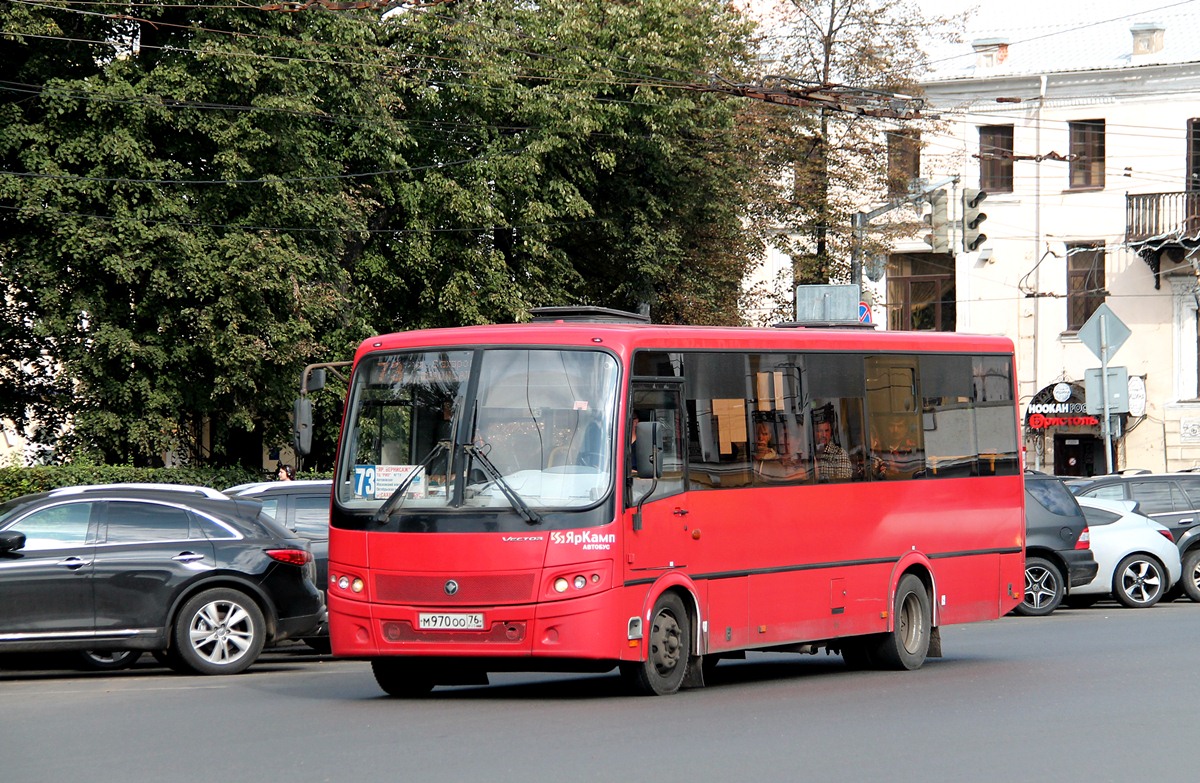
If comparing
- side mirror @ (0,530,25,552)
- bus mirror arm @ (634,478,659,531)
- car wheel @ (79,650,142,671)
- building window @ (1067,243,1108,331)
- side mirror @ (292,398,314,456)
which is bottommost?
car wheel @ (79,650,142,671)

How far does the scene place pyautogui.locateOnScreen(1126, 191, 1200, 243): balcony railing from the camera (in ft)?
153

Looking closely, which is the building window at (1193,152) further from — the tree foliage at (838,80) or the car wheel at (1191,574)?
the car wheel at (1191,574)

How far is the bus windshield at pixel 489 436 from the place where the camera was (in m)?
12.1

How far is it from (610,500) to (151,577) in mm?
4921

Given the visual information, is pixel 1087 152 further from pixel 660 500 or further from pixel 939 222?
pixel 660 500

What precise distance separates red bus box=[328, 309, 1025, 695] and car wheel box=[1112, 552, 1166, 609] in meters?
10.1

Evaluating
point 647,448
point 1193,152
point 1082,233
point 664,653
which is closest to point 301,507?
point 664,653

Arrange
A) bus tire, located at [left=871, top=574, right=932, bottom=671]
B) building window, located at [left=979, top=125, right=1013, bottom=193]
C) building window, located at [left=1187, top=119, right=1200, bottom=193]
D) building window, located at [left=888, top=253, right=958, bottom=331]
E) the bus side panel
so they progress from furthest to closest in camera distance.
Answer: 1. building window, located at [left=888, top=253, right=958, bottom=331]
2. building window, located at [left=979, top=125, right=1013, bottom=193]
3. building window, located at [left=1187, top=119, right=1200, bottom=193]
4. bus tire, located at [left=871, top=574, right=932, bottom=671]
5. the bus side panel

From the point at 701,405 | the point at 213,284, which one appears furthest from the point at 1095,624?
the point at 213,284

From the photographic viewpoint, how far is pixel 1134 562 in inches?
966

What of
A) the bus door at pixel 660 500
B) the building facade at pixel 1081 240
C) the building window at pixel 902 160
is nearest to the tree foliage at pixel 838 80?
the building window at pixel 902 160

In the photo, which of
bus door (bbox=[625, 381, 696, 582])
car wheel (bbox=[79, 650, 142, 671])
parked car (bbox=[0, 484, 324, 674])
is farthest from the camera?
car wheel (bbox=[79, 650, 142, 671])

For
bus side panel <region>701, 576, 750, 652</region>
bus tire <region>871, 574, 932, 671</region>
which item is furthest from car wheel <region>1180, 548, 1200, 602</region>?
bus side panel <region>701, 576, 750, 652</region>

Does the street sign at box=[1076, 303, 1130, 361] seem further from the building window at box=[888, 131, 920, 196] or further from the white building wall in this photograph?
the white building wall
